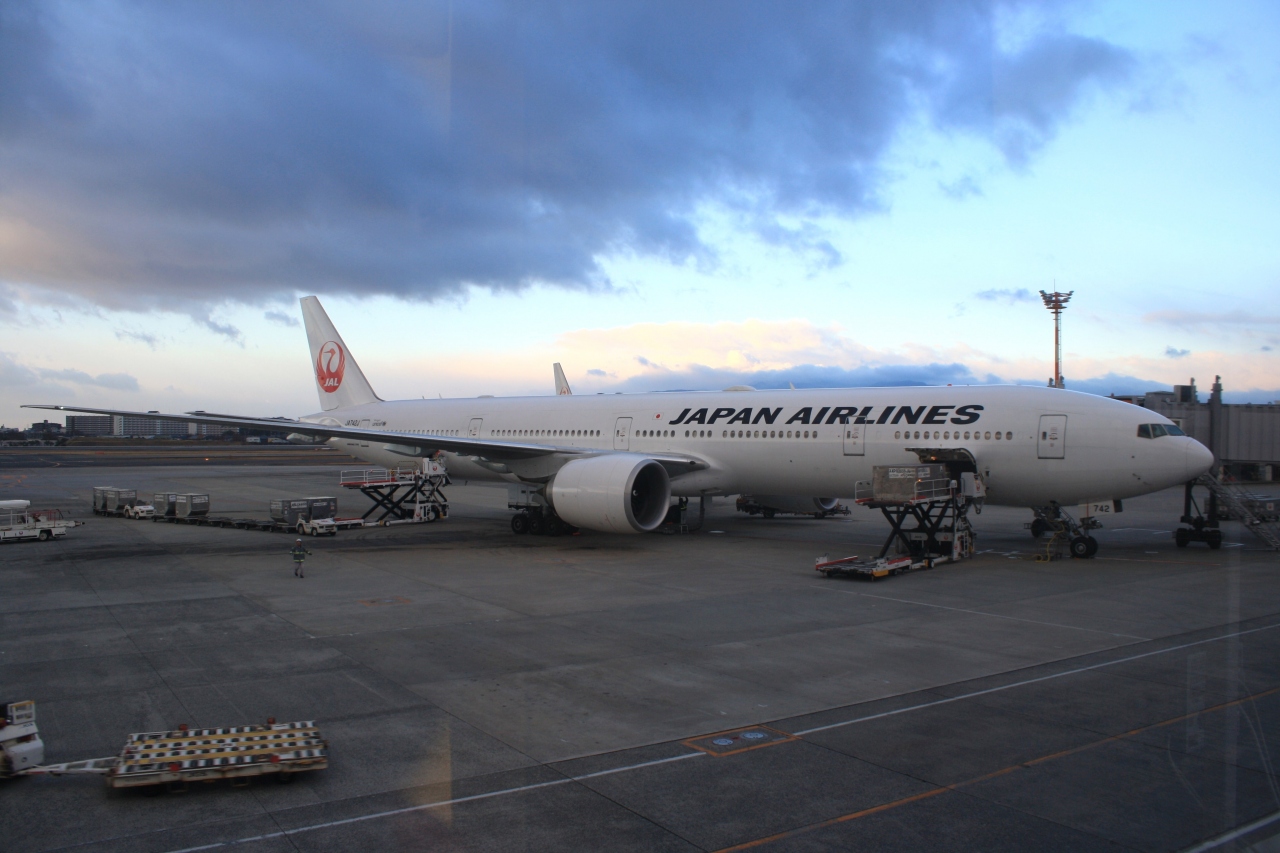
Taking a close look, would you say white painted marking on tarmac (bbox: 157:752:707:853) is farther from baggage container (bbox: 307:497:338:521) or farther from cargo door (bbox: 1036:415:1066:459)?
baggage container (bbox: 307:497:338:521)

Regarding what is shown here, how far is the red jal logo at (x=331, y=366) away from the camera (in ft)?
106

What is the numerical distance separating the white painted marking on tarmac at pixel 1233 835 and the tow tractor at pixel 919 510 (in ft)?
30.7

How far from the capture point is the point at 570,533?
22.6m

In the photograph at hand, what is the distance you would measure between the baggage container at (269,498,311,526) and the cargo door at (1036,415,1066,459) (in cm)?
1907

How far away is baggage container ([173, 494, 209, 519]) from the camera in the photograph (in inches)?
991

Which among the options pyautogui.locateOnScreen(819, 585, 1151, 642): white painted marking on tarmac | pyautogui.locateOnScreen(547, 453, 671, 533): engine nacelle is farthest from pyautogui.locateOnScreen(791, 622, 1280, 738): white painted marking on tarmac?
pyautogui.locateOnScreen(547, 453, 671, 533): engine nacelle

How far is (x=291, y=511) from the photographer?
2325 centimetres

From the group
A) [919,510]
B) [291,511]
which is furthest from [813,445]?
[291,511]

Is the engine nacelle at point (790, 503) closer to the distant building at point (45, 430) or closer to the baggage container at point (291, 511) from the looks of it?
the baggage container at point (291, 511)

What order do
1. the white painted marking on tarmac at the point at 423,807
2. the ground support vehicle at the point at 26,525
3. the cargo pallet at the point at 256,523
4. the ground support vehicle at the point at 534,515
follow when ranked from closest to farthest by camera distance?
the white painted marking on tarmac at the point at 423,807, the ground support vehicle at the point at 26,525, the ground support vehicle at the point at 534,515, the cargo pallet at the point at 256,523

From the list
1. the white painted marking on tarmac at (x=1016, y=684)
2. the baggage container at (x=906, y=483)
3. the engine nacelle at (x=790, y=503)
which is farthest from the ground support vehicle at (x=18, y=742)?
the engine nacelle at (x=790, y=503)

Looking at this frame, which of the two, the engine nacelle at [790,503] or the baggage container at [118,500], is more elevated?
the engine nacelle at [790,503]

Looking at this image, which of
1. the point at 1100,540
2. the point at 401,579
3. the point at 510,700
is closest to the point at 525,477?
the point at 401,579

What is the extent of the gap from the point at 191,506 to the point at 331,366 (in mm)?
9054
